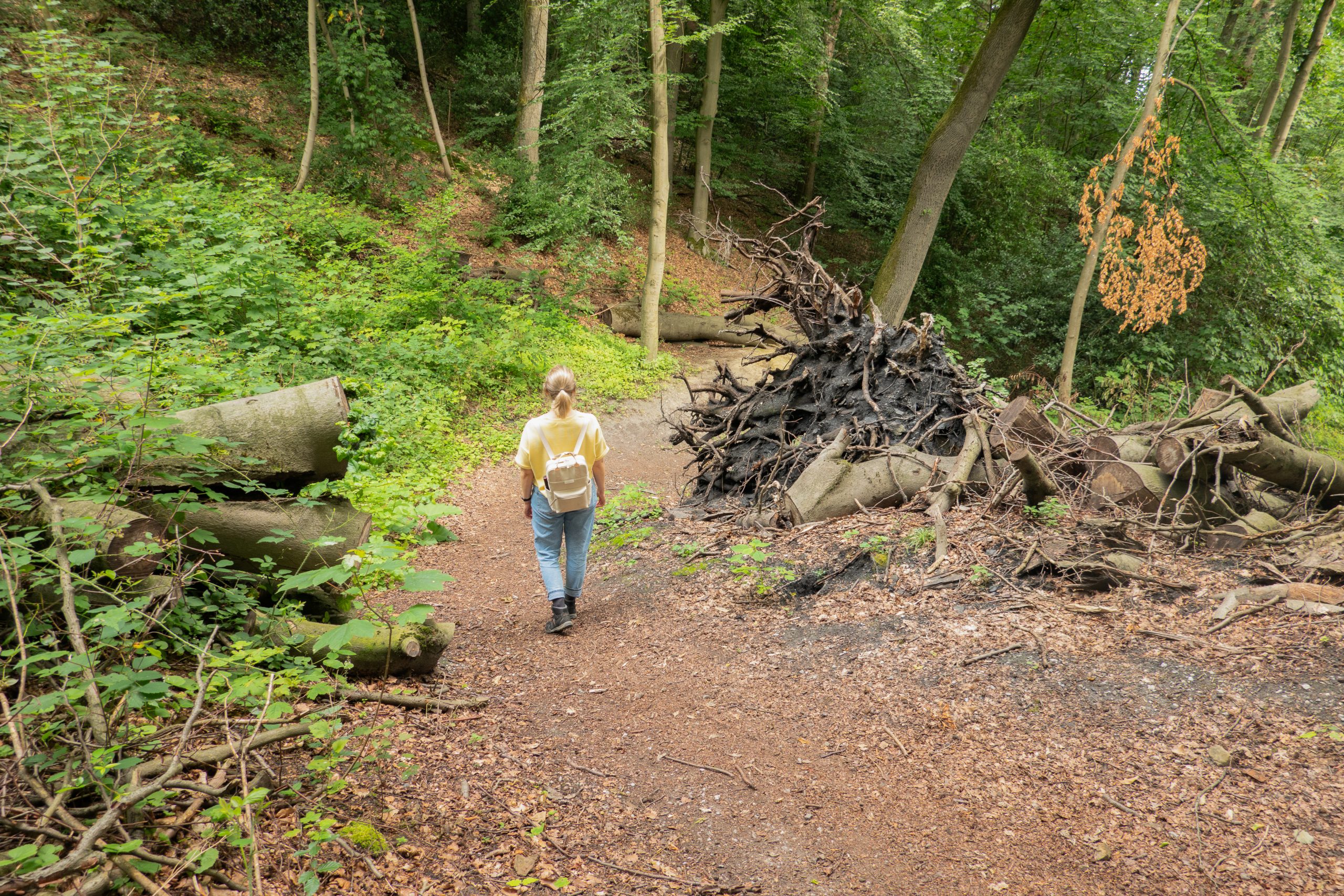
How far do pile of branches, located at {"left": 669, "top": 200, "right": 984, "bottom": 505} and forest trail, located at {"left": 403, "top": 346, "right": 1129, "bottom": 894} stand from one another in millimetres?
2284

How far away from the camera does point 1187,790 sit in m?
3.01

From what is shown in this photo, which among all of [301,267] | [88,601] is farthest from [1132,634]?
[301,267]

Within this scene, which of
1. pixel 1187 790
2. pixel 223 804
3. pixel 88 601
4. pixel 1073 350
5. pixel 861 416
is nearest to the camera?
pixel 223 804

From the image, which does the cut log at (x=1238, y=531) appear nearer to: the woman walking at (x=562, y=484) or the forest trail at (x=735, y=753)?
the forest trail at (x=735, y=753)

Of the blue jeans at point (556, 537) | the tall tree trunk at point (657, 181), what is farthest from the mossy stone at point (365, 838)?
the tall tree trunk at point (657, 181)

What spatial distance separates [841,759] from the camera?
11.7 ft

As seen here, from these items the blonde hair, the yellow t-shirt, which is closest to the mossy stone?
the yellow t-shirt

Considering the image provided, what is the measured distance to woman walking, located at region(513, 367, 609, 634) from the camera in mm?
4723

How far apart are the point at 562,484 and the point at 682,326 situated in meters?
12.2

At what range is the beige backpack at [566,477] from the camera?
15.5 feet

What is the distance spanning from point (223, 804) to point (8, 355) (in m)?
2.49

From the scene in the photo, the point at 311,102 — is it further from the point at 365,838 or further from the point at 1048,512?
the point at 365,838

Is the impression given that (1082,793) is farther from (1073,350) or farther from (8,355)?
(1073,350)

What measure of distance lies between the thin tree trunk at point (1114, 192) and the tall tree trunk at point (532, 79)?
11216 millimetres
